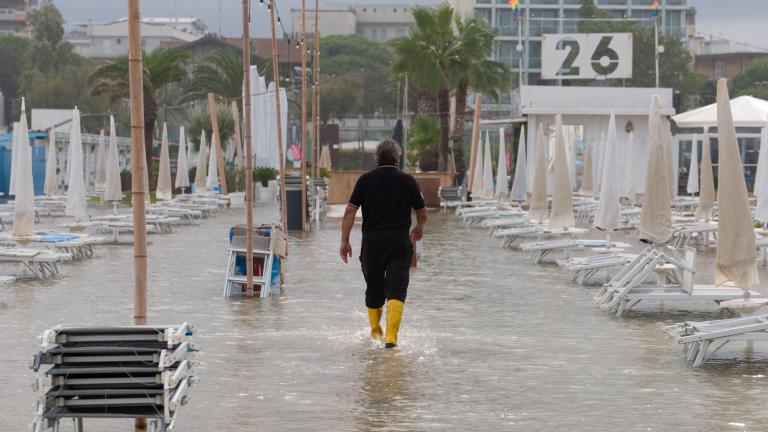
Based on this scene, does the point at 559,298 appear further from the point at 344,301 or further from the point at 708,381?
the point at 708,381

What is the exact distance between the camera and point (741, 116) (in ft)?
110

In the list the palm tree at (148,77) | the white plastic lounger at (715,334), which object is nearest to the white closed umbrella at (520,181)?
the white plastic lounger at (715,334)

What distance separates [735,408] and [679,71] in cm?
8584

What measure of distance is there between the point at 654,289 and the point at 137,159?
23.6 ft

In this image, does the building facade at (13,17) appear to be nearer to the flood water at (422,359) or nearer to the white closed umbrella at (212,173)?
the white closed umbrella at (212,173)

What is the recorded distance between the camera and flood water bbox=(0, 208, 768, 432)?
25.9ft

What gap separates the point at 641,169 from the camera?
139 ft

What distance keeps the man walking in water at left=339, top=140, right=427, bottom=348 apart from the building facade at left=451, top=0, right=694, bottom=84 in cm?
8748

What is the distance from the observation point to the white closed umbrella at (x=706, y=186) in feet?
69.3

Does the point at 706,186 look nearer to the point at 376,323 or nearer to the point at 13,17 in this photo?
the point at 376,323

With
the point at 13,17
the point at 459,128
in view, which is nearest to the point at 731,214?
the point at 459,128

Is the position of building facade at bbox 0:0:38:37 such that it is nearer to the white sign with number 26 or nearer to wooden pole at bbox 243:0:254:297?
the white sign with number 26

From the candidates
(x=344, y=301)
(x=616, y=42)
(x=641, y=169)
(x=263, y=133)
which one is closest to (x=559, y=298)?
(x=344, y=301)

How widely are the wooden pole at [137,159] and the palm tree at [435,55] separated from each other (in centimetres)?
3711
